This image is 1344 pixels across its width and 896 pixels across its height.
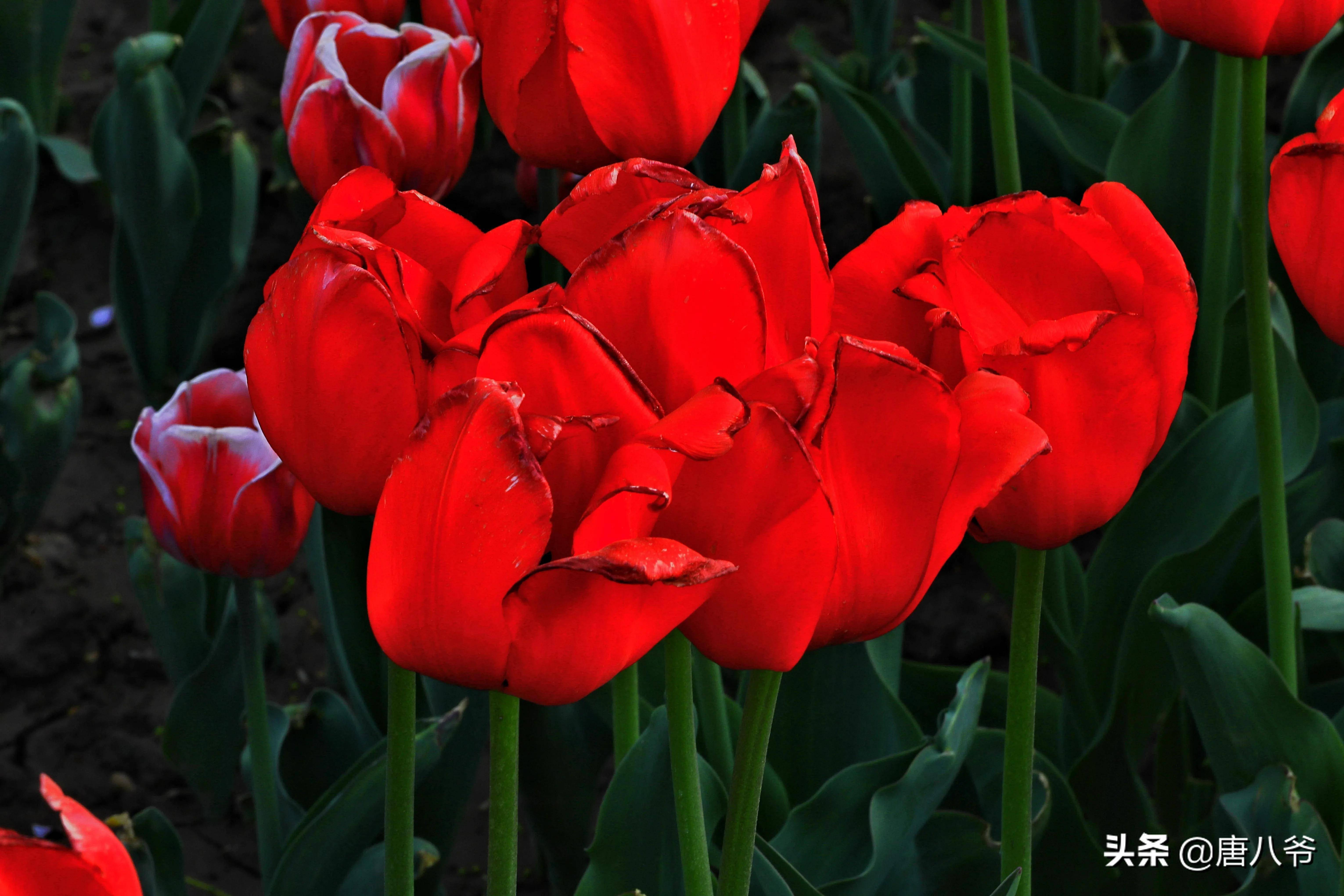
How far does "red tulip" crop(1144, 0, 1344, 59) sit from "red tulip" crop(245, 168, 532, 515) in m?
0.40

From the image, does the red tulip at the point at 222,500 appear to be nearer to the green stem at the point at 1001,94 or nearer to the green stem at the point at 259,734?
the green stem at the point at 259,734

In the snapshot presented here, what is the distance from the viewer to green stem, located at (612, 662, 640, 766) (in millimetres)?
784

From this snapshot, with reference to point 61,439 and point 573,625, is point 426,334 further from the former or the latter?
point 61,439

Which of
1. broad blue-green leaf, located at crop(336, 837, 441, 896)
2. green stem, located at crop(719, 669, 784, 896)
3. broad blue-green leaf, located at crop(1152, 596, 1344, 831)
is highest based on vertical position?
green stem, located at crop(719, 669, 784, 896)

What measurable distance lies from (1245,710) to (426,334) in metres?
0.59

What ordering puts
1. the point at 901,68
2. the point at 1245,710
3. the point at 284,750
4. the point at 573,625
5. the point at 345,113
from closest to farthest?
1. the point at 573,625
2. the point at 345,113
3. the point at 1245,710
4. the point at 284,750
5. the point at 901,68

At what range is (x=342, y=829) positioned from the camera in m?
0.82

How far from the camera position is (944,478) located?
0.40 meters

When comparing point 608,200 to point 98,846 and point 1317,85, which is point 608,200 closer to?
point 98,846

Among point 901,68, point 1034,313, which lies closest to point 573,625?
point 1034,313

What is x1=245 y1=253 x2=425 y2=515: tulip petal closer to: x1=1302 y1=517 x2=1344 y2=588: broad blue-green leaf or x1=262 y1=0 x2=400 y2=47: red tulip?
x1=262 y1=0 x2=400 y2=47: red tulip

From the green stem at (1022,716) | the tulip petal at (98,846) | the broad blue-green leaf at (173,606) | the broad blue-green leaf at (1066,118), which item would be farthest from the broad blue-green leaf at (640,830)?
the broad blue-green leaf at (1066,118)

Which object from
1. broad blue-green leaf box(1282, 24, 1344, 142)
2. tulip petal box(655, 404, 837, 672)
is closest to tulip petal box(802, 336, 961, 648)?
tulip petal box(655, 404, 837, 672)

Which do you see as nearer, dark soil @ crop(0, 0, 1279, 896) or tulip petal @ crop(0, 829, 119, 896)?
tulip petal @ crop(0, 829, 119, 896)
